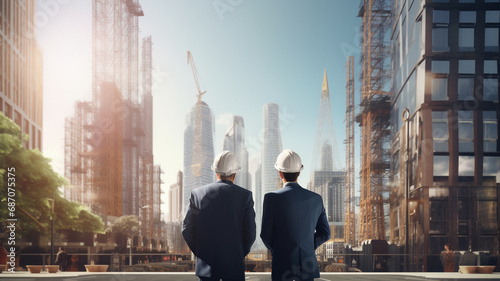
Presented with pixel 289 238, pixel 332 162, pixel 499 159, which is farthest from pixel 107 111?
pixel 289 238

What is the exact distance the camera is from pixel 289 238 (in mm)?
4832

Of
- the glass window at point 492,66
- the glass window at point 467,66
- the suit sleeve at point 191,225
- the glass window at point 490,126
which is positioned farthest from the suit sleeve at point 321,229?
the glass window at point 492,66

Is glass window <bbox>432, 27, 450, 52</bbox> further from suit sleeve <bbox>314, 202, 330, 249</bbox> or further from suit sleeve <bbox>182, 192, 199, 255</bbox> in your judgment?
suit sleeve <bbox>182, 192, 199, 255</bbox>

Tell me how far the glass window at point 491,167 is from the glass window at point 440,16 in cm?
1284

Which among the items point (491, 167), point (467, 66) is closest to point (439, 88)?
point (467, 66)

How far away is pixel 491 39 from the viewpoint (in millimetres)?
43875

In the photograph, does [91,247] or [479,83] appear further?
[91,247]

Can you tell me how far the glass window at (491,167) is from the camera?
42.4 metres

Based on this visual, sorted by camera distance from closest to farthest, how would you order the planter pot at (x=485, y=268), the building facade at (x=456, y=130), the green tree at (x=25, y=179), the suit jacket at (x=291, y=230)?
the suit jacket at (x=291, y=230) < the planter pot at (x=485, y=268) < the green tree at (x=25, y=179) < the building facade at (x=456, y=130)

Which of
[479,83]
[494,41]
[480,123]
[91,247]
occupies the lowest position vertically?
[91,247]

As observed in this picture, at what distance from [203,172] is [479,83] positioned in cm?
15378

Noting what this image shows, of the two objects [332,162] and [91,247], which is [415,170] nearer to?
[91,247]

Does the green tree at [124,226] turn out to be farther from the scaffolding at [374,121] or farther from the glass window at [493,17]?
the glass window at [493,17]

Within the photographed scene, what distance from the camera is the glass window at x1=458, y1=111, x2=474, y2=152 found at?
43.5 metres
